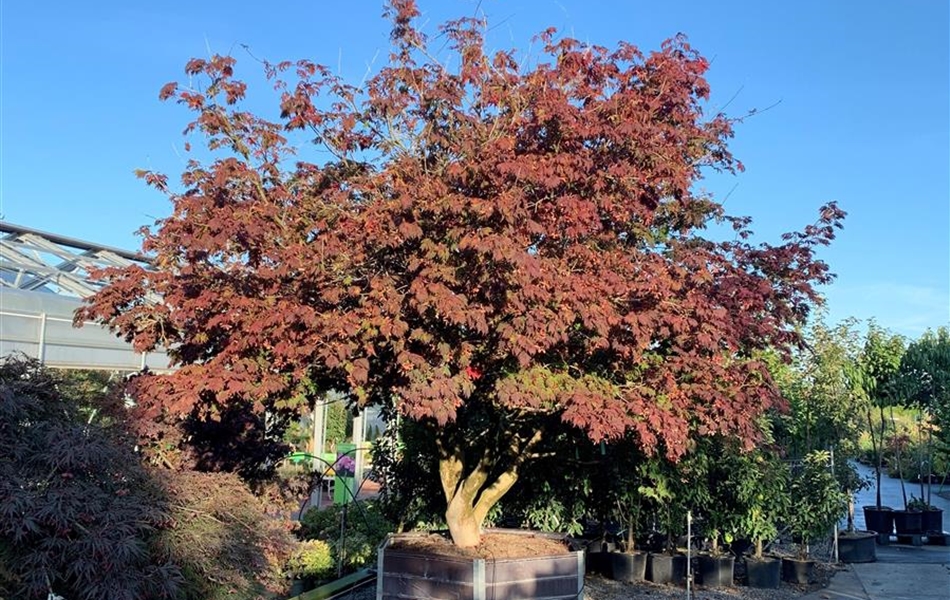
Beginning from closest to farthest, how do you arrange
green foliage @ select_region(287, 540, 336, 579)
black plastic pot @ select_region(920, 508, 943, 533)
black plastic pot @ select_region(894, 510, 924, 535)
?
green foliage @ select_region(287, 540, 336, 579) < black plastic pot @ select_region(894, 510, 924, 535) < black plastic pot @ select_region(920, 508, 943, 533)

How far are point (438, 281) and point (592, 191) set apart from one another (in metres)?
1.19

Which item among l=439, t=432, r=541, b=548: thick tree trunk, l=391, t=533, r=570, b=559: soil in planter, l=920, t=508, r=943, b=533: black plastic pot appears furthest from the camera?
l=920, t=508, r=943, b=533: black plastic pot

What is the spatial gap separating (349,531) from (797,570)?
485cm

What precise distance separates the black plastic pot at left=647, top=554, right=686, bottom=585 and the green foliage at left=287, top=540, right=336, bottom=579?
3.39 meters

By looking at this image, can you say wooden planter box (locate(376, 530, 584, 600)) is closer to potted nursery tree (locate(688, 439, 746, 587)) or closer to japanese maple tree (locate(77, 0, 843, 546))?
japanese maple tree (locate(77, 0, 843, 546))

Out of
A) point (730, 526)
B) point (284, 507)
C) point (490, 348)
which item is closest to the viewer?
point (490, 348)

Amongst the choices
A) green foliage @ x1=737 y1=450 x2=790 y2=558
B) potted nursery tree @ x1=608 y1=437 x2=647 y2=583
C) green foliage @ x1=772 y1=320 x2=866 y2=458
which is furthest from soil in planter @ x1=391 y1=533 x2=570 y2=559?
green foliage @ x1=772 y1=320 x2=866 y2=458

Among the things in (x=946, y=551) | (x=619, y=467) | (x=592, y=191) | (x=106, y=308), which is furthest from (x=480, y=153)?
(x=946, y=551)

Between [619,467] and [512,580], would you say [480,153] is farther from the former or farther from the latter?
[619,467]

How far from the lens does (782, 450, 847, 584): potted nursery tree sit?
28.8 feet

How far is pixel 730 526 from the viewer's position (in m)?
8.52

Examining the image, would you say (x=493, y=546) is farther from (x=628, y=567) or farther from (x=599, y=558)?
(x=599, y=558)

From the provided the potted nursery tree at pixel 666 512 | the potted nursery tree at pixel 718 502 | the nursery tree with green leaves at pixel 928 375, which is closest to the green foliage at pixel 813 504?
the potted nursery tree at pixel 718 502

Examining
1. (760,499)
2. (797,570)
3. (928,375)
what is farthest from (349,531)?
(928,375)
